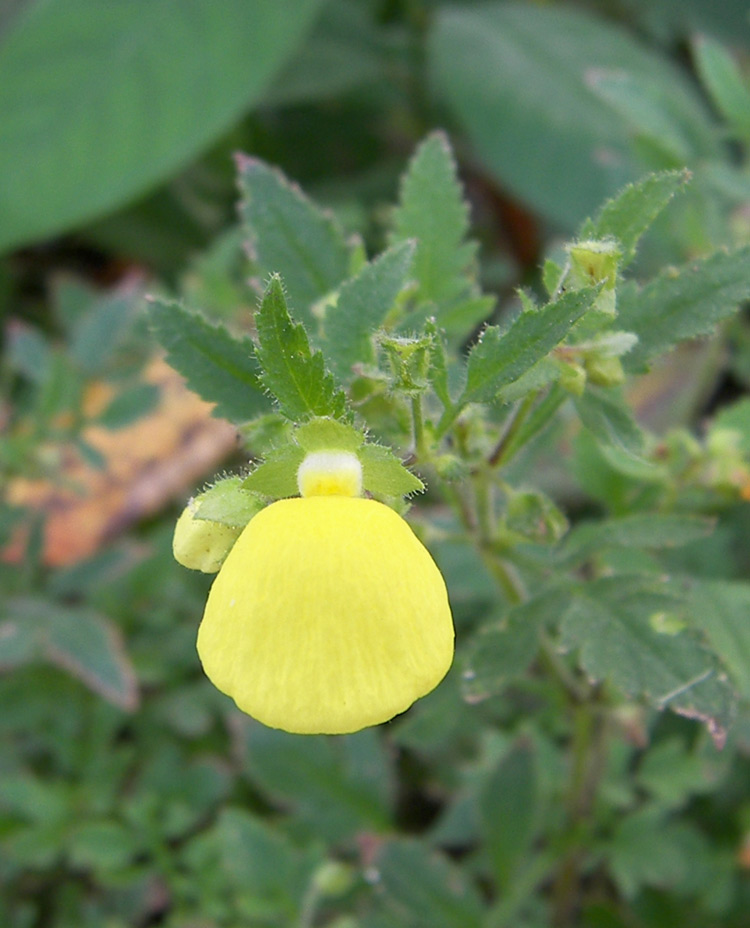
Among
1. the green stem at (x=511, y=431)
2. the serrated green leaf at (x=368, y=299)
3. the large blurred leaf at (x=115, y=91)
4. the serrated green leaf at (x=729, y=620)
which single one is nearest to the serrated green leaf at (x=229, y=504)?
the serrated green leaf at (x=368, y=299)

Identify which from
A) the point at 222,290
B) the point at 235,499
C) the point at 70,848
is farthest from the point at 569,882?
the point at 222,290

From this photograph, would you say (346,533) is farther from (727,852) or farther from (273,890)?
(727,852)

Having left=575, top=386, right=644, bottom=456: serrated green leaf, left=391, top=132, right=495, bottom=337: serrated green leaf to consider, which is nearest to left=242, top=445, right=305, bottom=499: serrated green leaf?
left=575, top=386, right=644, bottom=456: serrated green leaf

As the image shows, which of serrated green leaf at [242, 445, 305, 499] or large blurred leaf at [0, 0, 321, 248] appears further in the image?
large blurred leaf at [0, 0, 321, 248]

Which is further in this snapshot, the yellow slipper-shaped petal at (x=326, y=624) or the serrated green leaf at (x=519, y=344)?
the serrated green leaf at (x=519, y=344)

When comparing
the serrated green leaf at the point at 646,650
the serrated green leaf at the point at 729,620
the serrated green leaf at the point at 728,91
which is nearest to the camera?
the serrated green leaf at the point at 646,650

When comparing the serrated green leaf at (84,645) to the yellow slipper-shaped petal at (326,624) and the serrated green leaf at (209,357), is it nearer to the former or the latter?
the serrated green leaf at (209,357)

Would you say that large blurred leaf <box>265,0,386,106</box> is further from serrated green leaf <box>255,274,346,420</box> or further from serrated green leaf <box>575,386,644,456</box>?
serrated green leaf <box>255,274,346,420</box>
